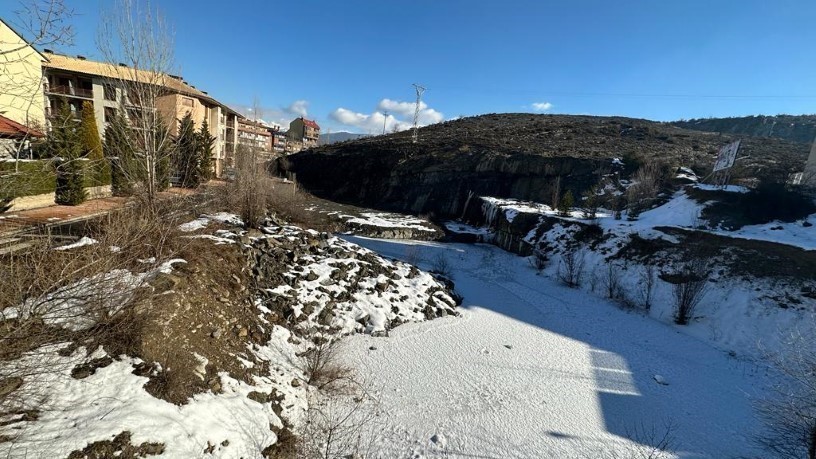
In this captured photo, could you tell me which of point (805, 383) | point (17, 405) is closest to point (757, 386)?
point (805, 383)

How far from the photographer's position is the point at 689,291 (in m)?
12.5

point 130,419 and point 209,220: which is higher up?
point 209,220

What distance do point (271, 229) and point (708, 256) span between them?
1740cm

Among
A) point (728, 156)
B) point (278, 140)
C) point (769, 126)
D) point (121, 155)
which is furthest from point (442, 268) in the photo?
point (278, 140)

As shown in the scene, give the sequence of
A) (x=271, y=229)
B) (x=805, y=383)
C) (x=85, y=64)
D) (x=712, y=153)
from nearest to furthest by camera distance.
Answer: (x=805, y=383) → (x=271, y=229) → (x=85, y=64) → (x=712, y=153)

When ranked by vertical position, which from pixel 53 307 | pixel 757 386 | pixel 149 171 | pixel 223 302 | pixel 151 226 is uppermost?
pixel 149 171

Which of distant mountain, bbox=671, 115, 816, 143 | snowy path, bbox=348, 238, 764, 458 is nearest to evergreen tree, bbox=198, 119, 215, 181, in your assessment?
snowy path, bbox=348, 238, 764, 458

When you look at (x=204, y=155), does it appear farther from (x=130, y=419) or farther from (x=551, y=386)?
(x=551, y=386)

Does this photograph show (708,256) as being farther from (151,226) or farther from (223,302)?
(151,226)

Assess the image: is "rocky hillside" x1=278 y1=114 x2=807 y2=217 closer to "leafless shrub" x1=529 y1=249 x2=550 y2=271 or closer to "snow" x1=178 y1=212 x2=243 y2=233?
"leafless shrub" x1=529 y1=249 x2=550 y2=271

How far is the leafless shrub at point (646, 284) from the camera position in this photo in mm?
13953

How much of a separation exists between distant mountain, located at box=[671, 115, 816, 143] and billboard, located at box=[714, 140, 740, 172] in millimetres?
47786

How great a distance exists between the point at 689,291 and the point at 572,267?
16.9 feet

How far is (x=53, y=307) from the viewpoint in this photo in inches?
207
